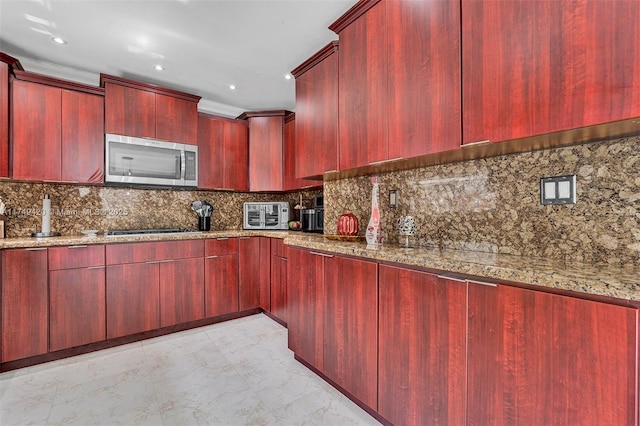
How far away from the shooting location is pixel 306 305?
6.96 feet

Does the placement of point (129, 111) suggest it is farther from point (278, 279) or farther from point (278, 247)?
point (278, 279)

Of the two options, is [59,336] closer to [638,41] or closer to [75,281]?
[75,281]

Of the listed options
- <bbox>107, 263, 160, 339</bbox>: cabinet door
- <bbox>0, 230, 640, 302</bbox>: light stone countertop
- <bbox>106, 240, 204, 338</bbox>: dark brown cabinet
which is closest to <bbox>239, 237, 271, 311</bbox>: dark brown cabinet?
<bbox>106, 240, 204, 338</bbox>: dark brown cabinet

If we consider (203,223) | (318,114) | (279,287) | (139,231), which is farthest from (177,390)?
(318,114)

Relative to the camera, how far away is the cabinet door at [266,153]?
371 centimetres

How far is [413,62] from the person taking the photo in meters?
1.56

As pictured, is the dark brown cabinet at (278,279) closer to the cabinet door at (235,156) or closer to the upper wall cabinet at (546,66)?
the cabinet door at (235,156)

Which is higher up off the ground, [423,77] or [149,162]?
[423,77]

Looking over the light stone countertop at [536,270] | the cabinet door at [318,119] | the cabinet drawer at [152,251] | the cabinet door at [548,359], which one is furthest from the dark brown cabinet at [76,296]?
the cabinet door at [548,359]

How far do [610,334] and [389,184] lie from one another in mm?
1439

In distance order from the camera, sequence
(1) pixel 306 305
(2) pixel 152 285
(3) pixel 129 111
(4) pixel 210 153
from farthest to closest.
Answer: (4) pixel 210 153 → (3) pixel 129 111 → (2) pixel 152 285 → (1) pixel 306 305

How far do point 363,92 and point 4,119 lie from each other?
2923 millimetres

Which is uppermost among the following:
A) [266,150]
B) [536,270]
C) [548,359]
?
[266,150]

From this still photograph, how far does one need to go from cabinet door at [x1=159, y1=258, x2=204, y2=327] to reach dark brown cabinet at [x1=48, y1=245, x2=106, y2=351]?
482mm
